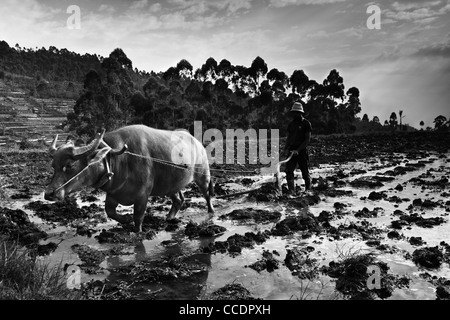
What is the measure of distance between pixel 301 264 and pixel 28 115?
5342 cm

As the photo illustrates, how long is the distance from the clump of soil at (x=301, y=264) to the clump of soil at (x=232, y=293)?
0.79 meters

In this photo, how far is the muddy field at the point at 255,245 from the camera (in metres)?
3.84

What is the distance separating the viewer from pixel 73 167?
4.54 metres

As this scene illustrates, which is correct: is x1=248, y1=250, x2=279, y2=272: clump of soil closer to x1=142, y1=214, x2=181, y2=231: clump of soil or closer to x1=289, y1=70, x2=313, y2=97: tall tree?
x1=142, y1=214, x2=181, y2=231: clump of soil

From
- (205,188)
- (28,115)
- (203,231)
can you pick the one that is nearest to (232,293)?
(203,231)

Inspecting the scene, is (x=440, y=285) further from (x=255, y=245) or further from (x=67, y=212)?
(x=67, y=212)

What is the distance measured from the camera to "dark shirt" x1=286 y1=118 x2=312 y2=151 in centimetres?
854

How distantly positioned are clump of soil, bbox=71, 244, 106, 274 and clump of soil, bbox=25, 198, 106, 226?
60.9 inches

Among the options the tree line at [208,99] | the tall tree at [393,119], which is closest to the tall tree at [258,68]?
the tree line at [208,99]

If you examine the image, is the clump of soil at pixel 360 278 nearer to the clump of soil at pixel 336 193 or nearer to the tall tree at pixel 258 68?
the clump of soil at pixel 336 193

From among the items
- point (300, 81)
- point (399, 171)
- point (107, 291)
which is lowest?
point (107, 291)

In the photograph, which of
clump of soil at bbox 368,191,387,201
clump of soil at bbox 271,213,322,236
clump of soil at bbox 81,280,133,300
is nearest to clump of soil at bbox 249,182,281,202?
clump of soil at bbox 271,213,322,236
